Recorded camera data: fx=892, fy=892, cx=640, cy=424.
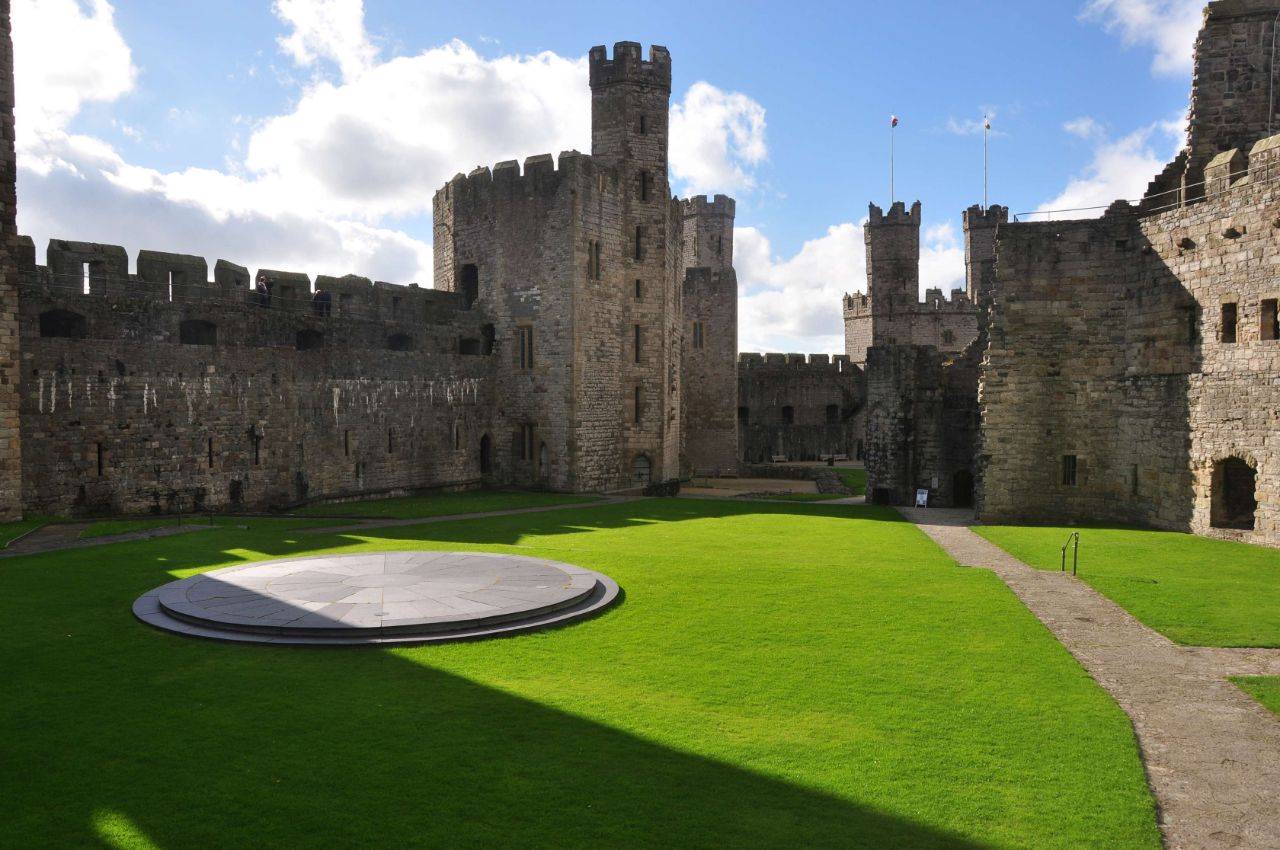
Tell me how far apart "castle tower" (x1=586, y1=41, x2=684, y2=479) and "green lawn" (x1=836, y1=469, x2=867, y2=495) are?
26.9 feet

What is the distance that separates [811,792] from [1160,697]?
4843 mm

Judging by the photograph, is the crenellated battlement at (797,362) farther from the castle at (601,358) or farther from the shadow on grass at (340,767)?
the shadow on grass at (340,767)

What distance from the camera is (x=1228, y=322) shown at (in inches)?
815

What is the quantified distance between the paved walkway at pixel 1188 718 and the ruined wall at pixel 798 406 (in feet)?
118

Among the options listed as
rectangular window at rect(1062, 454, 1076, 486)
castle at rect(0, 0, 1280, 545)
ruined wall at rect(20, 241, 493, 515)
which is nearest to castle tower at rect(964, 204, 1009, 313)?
castle at rect(0, 0, 1280, 545)

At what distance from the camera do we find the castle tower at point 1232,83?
23500 millimetres

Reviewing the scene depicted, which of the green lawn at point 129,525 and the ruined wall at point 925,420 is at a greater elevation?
the ruined wall at point 925,420

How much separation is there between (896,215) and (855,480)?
22.8 m

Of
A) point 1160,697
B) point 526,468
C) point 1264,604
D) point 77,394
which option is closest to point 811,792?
point 1160,697

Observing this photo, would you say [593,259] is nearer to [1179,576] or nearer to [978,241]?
[1179,576]

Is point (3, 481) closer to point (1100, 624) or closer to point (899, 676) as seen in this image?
point (899, 676)

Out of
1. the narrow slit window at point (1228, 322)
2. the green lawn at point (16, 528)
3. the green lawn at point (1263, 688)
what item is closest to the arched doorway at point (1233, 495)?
the narrow slit window at point (1228, 322)

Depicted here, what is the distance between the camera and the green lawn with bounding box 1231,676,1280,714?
30.0 ft

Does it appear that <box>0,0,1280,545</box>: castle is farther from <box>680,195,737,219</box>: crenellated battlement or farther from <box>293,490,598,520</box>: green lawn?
<box>680,195,737,219</box>: crenellated battlement
